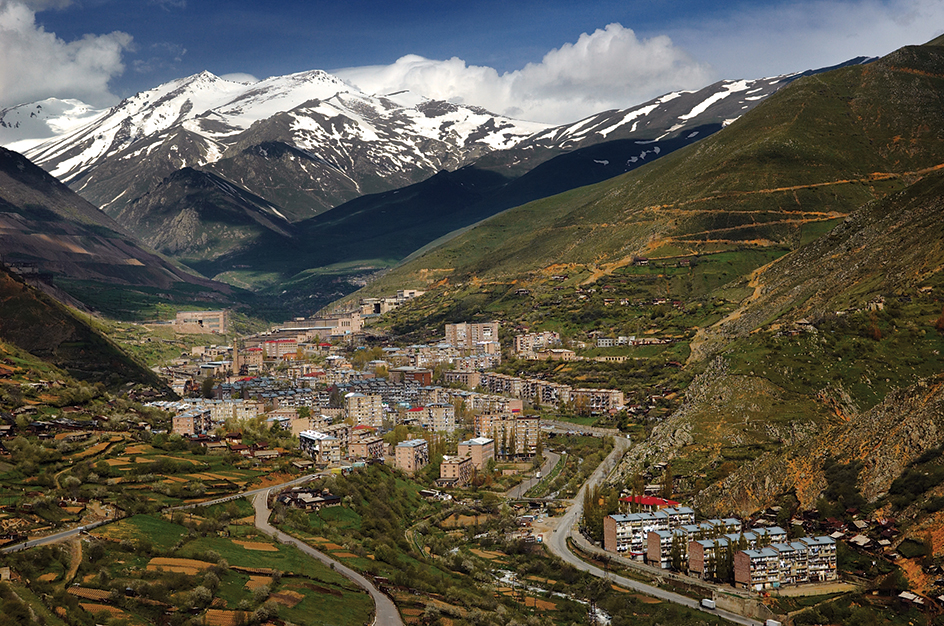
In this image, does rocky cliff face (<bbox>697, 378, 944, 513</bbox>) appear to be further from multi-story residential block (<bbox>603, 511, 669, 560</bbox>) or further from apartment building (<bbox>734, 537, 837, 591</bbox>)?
apartment building (<bbox>734, 537, 837, 591</bbox>)

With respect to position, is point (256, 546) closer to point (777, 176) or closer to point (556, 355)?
point (556, 355)

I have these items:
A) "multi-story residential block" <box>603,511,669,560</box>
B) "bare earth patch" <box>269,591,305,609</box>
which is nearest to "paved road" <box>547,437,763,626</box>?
"multi-story residential block" <box>603,511,669,560</box>

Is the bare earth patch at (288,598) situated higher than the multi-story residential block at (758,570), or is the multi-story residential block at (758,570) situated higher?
the bare earth patch at (288,598)

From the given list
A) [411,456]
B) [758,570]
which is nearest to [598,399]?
[411,456]

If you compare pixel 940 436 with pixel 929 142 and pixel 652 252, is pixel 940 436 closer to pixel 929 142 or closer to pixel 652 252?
pixel 652 252

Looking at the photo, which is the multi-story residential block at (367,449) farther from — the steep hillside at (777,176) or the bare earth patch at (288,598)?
the steep hillside at (777,176)

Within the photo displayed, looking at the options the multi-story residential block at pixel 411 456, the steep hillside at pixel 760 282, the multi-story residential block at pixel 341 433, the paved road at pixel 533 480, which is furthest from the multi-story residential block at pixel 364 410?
the steep hillside at pixel 760 282
